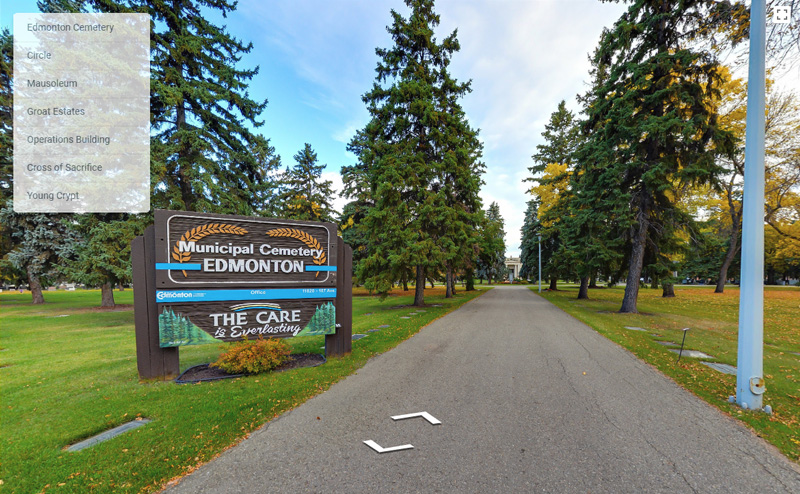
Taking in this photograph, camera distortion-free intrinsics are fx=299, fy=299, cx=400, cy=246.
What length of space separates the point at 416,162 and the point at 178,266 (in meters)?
11.2

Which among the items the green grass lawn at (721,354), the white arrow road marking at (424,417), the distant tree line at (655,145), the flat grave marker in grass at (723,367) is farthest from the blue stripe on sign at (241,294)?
the distant tree line at (655,145)

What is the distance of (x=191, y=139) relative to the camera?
37.1 ft

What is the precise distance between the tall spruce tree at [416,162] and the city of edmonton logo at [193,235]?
26.4 feet

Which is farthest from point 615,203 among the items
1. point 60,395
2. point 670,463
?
point 60,395

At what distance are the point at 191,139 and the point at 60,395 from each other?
965cm

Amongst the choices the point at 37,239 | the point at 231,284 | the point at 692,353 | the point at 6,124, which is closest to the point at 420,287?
the point at 692,353

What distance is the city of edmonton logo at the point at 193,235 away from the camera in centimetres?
522

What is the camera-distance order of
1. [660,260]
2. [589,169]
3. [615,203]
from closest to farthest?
[615,203], [660,260], [589,169]

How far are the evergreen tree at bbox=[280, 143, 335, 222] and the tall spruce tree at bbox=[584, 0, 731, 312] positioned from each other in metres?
21.7

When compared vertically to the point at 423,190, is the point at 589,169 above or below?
above

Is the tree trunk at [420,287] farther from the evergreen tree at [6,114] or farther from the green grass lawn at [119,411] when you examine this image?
the evergreen tree at [6,114]

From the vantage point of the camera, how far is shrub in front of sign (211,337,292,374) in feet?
17.3

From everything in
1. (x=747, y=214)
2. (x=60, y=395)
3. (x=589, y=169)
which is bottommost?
(x=60, y=395)

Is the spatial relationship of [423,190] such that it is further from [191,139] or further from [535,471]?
[535,471]
